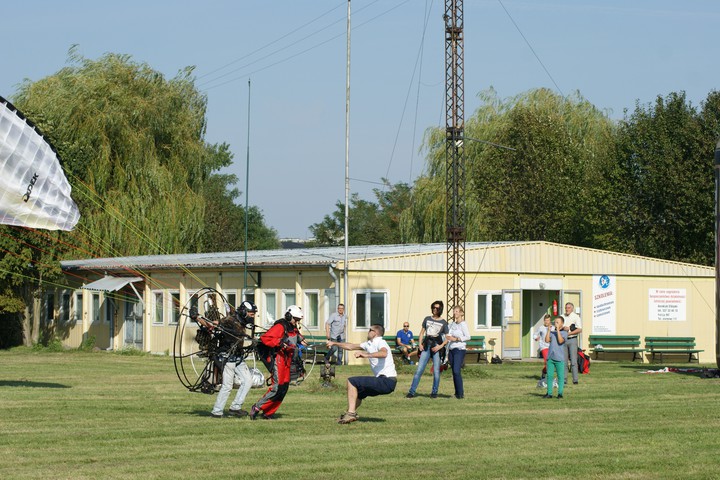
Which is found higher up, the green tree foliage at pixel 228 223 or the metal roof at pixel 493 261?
the green tree foliage at pixel 228 223

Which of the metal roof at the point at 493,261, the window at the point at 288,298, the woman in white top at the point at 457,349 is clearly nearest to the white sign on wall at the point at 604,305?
the metal roof at the point at 493,261

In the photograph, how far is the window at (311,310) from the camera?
3706 cm

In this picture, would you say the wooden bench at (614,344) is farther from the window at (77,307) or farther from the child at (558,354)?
the window at (77,307)

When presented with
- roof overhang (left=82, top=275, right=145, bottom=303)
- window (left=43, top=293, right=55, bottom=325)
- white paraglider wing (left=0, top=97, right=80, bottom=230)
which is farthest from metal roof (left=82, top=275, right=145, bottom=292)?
white paraglider wing (left=0, top=97, right=80, bottom=230)

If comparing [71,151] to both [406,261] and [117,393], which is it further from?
[117,393]

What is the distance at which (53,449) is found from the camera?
14820mm

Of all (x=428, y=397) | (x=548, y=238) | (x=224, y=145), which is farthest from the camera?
(x=224, y=145)

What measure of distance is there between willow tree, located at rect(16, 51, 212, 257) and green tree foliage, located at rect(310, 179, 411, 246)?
45416 mm

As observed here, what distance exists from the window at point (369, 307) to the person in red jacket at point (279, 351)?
17822 millimetres

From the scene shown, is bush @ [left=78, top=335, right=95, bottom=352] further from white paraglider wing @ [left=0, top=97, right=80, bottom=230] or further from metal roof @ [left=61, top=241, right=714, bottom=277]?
white paraglider wing @ [left=0, top=97, right=80, bottom=230]

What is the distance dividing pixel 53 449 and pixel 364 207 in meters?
98.2

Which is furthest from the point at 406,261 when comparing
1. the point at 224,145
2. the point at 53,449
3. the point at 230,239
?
the point at 224,145

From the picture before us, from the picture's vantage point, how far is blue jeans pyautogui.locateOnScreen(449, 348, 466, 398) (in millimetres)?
23172

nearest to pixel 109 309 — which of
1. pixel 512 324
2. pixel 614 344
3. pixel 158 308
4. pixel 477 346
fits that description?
pixel 158 308
